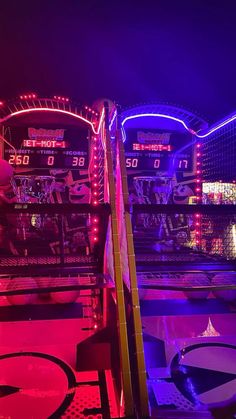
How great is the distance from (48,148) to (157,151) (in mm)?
2639

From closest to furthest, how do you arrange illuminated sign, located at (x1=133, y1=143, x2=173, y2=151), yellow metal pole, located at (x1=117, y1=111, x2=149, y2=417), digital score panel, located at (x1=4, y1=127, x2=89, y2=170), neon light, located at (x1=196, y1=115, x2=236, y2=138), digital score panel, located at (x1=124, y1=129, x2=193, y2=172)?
1. yellow metal pole, located at (x1=117, y1=111, x2=149, y2=417)
2. neon light, located at (x1=196, y1=115, x2=236, y2=138)
3. digital score panel, located at (x1=4, y1=127, x2=89, y2=170)
4. digital score panel, located at (x1=124, y1=129, x2=193, y2=172)
5. illuminated sign, located at (x1=133, y1=143, x2=173, y2=151)

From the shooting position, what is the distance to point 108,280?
2.58m

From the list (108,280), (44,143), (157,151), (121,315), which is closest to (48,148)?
(44,143)

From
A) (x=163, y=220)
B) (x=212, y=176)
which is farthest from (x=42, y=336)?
(x=212, y=176)

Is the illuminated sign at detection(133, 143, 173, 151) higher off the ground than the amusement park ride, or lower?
higher

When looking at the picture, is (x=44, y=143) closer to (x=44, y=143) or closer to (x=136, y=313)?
(x=44, y=143)

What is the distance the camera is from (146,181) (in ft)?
25.4

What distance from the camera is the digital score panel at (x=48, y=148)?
7.18 metres

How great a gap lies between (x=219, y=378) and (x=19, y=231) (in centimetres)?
368

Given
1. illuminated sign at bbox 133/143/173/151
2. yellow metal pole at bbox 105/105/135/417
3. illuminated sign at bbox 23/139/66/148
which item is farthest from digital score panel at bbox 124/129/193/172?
yellow metal pole at bbox 105/105/135/417

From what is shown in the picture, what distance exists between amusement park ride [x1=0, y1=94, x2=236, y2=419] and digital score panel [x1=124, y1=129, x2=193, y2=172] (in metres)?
0.57

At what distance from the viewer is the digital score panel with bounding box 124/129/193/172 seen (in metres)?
7.83

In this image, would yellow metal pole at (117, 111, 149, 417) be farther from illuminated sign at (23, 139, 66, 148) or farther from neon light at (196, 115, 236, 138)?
illuminated sign at (23, 139, 66, 148)

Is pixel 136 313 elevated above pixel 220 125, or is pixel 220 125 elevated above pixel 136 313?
pixel 220 125
